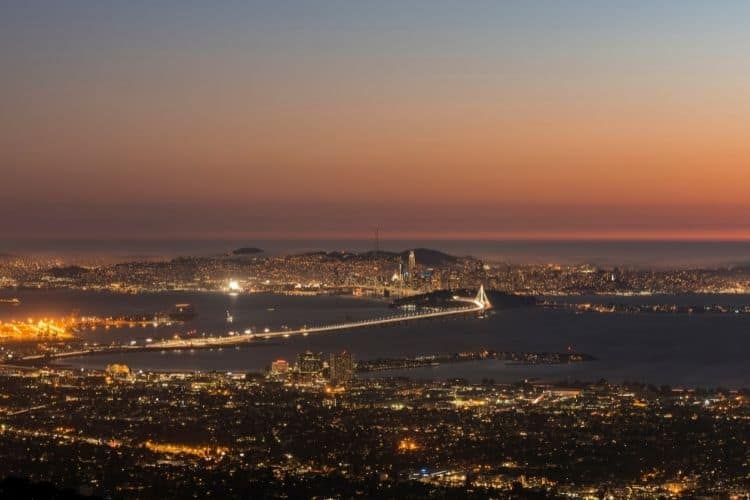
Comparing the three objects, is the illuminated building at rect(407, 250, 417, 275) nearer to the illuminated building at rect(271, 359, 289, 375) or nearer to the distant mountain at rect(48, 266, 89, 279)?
the distant mountain at rect(48, 266, 89, 279)

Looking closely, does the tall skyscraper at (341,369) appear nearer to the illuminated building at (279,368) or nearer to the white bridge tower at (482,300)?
the illuminated building at (279,368)

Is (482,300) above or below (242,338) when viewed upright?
above

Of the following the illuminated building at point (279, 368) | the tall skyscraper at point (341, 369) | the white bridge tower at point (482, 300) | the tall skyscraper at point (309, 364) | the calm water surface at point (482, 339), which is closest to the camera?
the tall skyscraper at point (341, 369)

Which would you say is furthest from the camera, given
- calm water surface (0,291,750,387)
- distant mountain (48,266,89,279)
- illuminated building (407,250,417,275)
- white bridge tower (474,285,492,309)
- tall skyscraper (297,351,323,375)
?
distant mountain (48,266,89,279)

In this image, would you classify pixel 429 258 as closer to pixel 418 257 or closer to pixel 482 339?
pixel 418 257

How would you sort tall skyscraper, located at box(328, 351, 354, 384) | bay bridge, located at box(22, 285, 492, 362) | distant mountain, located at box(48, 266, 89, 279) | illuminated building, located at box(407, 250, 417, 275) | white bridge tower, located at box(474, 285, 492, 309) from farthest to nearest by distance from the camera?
distant mountain, located at box(48, 266, 89, 279) → illuminated building, located at box(407, 250, 417, 275) → white bridge tower, located at box(474, 285, 492, 309) → bay bridge, located at box(22, 285, 492, 362) → tall skyscraper, located at box(328, 351, 354, 384)

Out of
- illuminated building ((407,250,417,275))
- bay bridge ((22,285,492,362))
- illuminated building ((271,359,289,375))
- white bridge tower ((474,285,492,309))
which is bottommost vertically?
bay bridge ((22,285,492,362))

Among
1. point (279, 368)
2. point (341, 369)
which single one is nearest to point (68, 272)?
point (279, 368)

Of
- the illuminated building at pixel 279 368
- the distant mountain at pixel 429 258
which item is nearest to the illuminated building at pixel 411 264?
the distant mountain at pixel 429 258

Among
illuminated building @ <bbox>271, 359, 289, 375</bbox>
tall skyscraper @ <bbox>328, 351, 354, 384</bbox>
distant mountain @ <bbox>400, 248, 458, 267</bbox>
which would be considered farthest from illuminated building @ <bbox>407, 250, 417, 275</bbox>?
tall skyscraper @ <bbox>328, 351, 354, 384</bbox>
